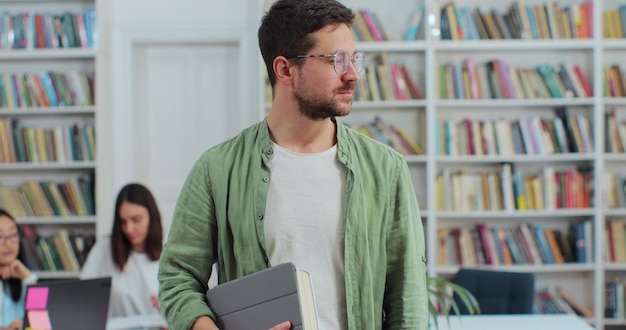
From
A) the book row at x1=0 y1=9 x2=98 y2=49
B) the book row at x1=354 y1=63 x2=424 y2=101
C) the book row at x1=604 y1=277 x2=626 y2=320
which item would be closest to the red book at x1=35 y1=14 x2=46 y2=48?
the book row at x1=0 y1=9 x2=98 y2=49

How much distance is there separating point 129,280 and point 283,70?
2.27m

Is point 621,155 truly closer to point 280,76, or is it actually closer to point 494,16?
point 494,16

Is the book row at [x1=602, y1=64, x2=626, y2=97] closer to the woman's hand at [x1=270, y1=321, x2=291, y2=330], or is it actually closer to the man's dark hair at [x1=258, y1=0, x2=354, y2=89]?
the man's dark hair at [x1=258, y1=0, x2=354, y2=89]

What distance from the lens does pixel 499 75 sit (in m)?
5.14

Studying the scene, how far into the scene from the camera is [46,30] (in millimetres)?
5242

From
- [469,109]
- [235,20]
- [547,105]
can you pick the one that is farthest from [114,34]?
[547,105]

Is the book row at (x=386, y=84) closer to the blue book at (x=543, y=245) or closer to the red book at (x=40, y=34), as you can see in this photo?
the blue book at (x=543, y=245)

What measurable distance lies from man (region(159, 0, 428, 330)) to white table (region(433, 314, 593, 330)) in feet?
5.53

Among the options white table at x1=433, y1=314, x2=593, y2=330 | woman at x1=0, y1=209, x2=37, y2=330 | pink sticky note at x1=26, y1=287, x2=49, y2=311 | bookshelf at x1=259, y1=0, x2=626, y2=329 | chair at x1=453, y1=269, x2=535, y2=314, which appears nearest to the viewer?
pink sticky note at x1=26, y1=287, x2=49, y2=311

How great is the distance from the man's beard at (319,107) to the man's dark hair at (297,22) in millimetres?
86

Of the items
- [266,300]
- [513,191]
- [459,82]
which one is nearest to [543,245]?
[513,191]

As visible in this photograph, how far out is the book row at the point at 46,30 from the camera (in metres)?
5.23

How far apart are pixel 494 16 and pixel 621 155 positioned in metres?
1.13

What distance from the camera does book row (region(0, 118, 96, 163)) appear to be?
207 inches
